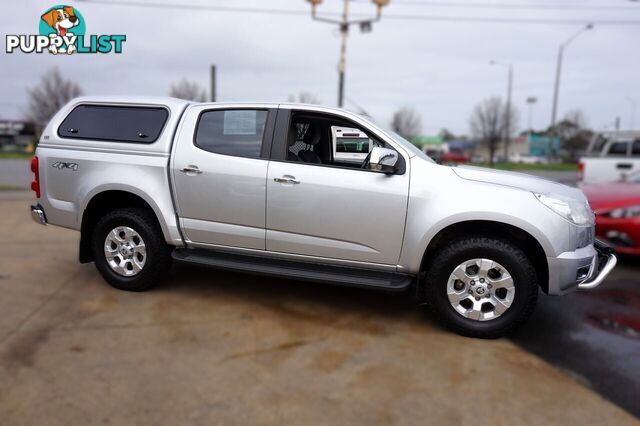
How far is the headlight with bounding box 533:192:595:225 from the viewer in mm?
3611

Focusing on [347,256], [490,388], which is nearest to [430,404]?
[490,388]

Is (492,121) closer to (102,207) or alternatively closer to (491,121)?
(491,121)

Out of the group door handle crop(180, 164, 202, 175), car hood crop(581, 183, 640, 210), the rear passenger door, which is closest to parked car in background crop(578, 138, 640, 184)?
car hood crop(581, 183, 640, 210)

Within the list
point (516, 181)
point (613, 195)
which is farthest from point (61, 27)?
point (613, 195)

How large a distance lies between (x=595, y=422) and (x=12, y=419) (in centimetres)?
312

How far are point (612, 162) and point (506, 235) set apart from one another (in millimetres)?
8232

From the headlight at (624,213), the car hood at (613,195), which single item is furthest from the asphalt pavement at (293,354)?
the car hood at (613,195)

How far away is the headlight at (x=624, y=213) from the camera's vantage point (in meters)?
5.48

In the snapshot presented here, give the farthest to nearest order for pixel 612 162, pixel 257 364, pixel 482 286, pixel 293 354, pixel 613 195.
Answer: pixel 612 162 → pixel 613 195 → pixel 482 286 → pixel 293 354 → pixel 257 364

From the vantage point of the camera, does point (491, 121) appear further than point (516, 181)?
Yes

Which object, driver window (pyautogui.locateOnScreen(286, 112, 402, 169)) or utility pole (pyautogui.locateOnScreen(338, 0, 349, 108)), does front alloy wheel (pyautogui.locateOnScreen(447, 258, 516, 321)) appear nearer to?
driver window (pyautogui.locateOnScreen(286, 112, 402, 169))

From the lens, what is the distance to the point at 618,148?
1109 centimetres

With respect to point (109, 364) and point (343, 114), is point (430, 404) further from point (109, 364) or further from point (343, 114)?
point (343, 114)

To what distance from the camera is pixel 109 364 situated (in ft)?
10.4
